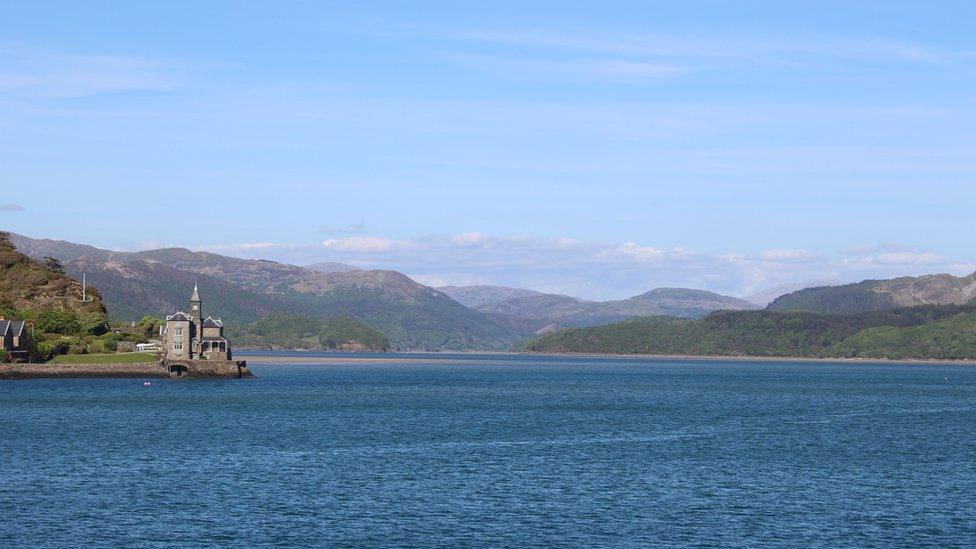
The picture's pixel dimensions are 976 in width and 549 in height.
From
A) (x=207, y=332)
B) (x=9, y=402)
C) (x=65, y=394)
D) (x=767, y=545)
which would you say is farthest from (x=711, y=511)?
(x=207, y=332)

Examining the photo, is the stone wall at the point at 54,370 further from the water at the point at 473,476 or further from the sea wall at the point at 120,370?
the water at the point at 473,476

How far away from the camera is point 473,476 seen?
75.2 metres

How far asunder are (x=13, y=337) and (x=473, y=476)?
131 meters

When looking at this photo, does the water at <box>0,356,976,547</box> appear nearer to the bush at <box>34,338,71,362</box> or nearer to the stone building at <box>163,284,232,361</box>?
the stone building at <box>163,284,232,361</box>

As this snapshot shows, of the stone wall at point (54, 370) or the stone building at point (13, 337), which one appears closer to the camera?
the stone wall at point (54, 370)

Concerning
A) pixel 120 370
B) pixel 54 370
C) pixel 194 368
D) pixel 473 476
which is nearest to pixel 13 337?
pixel 54 370

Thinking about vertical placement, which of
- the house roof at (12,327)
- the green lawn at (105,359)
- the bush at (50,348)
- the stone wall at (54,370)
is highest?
the house roof at (12,327)

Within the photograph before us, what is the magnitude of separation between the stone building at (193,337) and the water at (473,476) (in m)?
47.9

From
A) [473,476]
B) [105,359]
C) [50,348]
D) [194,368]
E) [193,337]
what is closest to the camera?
[473,476]

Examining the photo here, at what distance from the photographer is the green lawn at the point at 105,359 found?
18764 cm

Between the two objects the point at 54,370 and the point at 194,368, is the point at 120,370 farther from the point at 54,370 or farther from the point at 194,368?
the point at 194,368

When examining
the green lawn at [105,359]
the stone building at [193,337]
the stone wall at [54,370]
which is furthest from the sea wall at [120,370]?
the green lawn at [105,359]

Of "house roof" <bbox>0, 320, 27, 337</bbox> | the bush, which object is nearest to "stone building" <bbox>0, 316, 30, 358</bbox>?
"house roof" <bbox>0, 320, 27, 337</bbox>

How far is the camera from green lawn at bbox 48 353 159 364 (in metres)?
188
